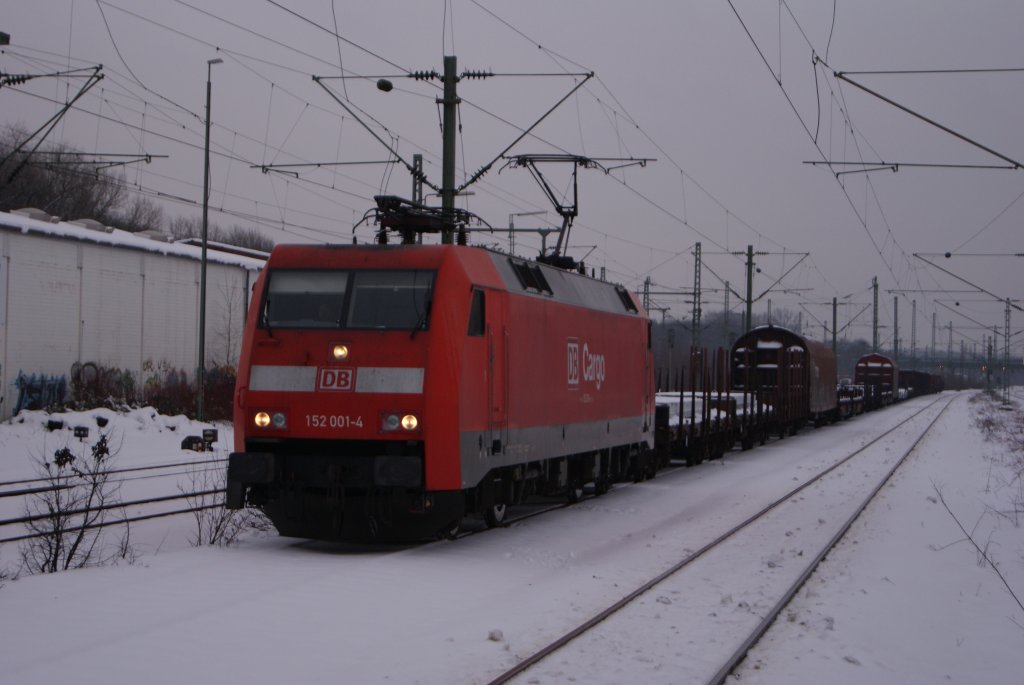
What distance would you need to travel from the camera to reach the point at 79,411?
29688 millimetres

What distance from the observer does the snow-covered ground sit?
297 inches

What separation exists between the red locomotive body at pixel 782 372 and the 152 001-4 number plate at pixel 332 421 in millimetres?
23574

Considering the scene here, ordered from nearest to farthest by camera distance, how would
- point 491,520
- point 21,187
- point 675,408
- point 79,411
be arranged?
point 491,520 → point 675,408 → point 79,411 → point 21,187

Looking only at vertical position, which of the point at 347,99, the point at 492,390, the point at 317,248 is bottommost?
the point at 492,390

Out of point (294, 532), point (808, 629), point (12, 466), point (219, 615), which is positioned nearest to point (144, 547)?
point (294, 532)

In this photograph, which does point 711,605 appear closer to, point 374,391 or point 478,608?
point 478,608

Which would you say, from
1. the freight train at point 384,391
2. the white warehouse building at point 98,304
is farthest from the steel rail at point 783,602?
the white warehouse building at point 98,304

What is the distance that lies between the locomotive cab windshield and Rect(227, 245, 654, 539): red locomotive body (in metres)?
0.01

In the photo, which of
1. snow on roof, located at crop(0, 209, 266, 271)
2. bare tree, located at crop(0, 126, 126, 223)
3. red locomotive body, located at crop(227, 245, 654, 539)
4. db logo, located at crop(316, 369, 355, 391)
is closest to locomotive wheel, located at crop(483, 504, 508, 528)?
red locomotive body, located at crop(227, 245, 654, 539)

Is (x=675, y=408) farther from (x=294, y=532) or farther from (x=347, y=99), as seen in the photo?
(x=294, y=532)

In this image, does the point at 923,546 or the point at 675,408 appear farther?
the point at 675,408

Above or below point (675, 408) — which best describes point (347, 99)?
above

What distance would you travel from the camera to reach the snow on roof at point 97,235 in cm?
2950

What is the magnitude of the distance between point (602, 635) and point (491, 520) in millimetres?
5555
